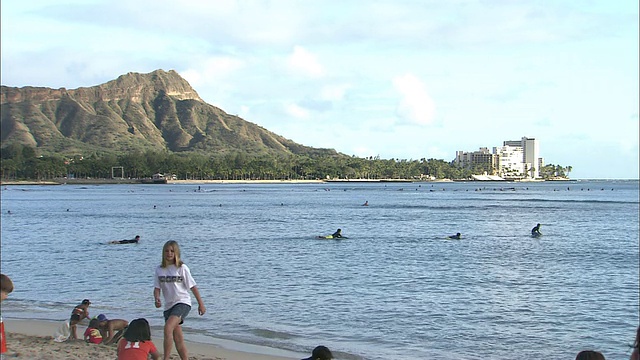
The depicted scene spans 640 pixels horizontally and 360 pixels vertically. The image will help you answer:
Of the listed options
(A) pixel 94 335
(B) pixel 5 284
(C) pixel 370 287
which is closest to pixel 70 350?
(A) pixel 94 335

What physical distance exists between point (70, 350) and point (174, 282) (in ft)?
14.7

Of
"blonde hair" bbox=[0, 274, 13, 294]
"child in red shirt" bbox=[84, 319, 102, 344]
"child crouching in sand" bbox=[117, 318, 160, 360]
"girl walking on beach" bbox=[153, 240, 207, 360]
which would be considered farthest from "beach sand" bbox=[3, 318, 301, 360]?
"blonde hair" bbox=[0, 274, 13, 294]

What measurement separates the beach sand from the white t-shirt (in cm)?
293

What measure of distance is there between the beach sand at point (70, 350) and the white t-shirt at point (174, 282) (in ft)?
9.62

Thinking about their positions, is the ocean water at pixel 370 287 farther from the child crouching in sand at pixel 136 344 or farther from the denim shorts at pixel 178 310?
the child crouching in sand at pixel 136 344

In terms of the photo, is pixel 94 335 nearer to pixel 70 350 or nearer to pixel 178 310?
pixel 70 350

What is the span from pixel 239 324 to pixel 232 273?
11.0m

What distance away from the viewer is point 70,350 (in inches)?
529

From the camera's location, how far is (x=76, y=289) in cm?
2428

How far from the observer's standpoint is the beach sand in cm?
1295

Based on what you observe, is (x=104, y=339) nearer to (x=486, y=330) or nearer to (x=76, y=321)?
(x=76, y=321)

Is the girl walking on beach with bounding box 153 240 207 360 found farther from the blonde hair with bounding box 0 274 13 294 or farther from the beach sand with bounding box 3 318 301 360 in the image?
the blonde hair with bounding box 0 274 13 294

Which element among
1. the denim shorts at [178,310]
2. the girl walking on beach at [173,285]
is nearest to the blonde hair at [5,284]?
the girl walking on beach at [173,285]

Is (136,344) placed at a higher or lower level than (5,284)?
lower
